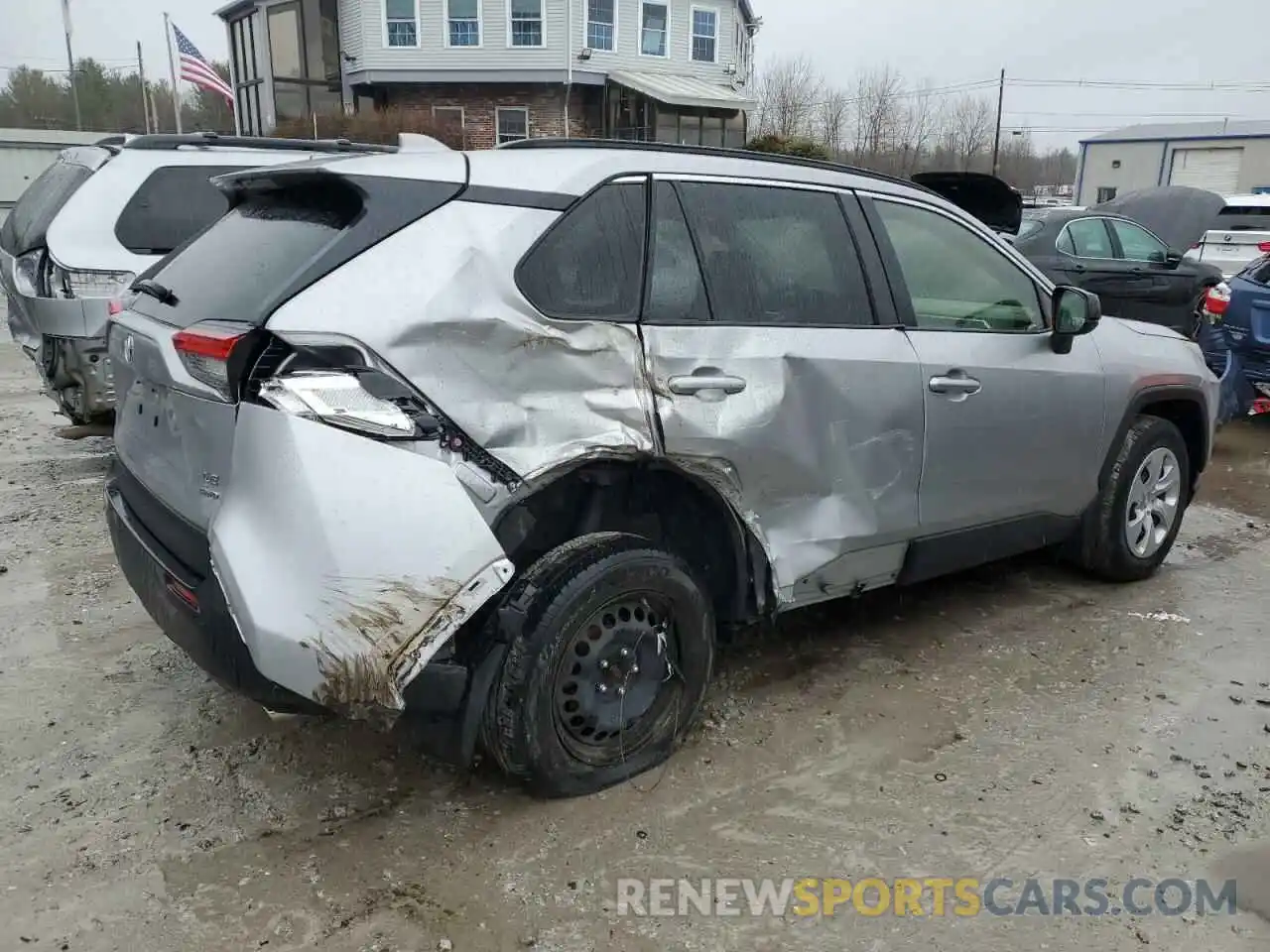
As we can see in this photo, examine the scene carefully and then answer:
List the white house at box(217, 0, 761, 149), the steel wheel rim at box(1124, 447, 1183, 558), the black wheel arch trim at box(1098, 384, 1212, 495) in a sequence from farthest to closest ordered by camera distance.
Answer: the white house at box(217, 0, 761, 149)
the steel wheel rim at box(1124, 447, 1183, 558)
the black wheel arch trim at box(1098, 384, 1212, 495)

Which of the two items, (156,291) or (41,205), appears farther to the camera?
(41,205)

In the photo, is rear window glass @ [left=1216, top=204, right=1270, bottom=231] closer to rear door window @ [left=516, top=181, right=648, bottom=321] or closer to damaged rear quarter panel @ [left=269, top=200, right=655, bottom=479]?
rear door window @ [left=516, top=181, right=648, bottom=321]

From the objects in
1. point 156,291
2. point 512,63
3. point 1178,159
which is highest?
point 512,63

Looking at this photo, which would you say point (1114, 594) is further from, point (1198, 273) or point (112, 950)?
point (1198, 273)

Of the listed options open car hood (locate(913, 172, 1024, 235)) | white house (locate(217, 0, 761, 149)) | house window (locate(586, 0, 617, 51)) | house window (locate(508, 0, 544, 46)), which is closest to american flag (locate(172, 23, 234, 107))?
white house (locate(217, 0, 761, 149))

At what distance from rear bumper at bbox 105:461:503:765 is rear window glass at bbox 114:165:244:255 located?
3804 millimetres

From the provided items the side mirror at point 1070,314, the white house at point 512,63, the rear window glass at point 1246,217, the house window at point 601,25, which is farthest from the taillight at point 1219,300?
the house window at point 601,25

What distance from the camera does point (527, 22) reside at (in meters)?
26.7

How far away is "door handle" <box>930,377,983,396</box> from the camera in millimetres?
3543

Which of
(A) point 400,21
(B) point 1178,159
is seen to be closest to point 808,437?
(A) point 400,21

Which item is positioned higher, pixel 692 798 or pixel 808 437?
pixel 808 437

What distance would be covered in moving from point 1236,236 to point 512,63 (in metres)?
19.0

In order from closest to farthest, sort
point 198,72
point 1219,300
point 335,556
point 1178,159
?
point 335,556 < point 1219,300 < point 198,72 < point 1178,159

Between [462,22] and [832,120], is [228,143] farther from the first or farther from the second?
[832,120]
